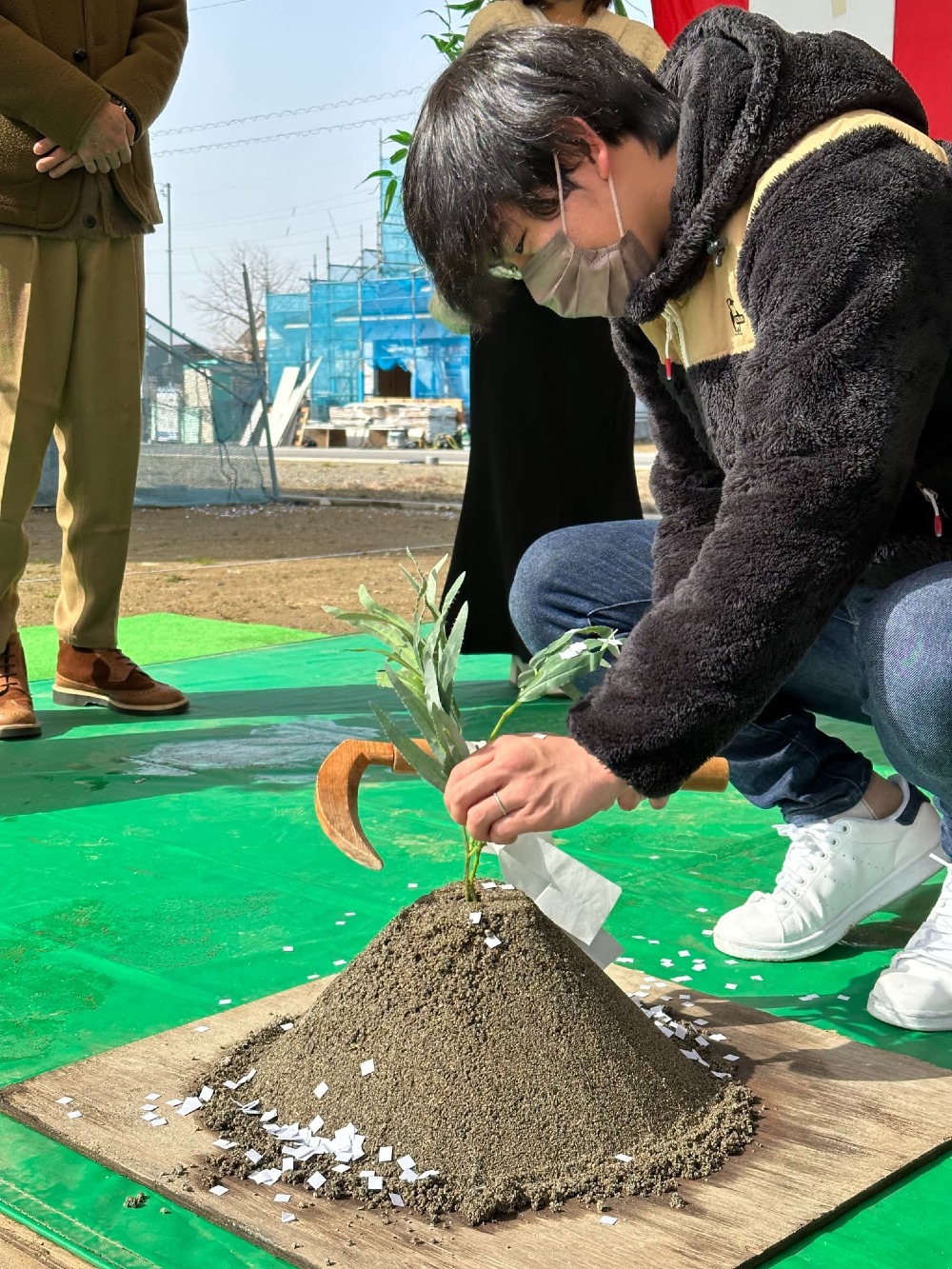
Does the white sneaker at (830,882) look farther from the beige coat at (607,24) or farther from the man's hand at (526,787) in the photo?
the beige coat at (607,24)

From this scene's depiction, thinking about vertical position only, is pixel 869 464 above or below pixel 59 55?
below

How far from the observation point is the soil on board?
1435 millimetres

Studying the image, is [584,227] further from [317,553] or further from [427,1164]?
[317,553]

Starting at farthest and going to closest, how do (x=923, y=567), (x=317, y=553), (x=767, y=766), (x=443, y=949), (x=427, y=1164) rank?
(x=317, y=553) → (x=767, y=766) → (x=923, y=567) → (x=443, y=949) → (x=427, y=1164)

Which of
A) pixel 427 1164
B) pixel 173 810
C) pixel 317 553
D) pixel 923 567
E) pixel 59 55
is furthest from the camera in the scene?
pixel 317 553

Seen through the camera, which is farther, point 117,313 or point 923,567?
point 117,313

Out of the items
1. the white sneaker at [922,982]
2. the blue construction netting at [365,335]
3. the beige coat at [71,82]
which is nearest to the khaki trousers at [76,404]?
the beige coat at [71,82]

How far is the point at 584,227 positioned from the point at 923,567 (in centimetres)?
58

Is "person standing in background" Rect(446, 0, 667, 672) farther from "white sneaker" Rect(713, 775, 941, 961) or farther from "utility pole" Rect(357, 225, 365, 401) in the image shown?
"utility pole" Rect(357, 225, 365, 401)

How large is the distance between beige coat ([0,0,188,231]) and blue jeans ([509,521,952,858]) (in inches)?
72.3

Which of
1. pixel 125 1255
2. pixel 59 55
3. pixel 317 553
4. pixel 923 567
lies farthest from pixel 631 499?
pixel 317 553

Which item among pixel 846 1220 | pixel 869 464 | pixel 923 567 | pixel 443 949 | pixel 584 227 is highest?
pixel 584 227

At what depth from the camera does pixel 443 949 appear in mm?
1570

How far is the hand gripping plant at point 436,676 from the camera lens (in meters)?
1.60
